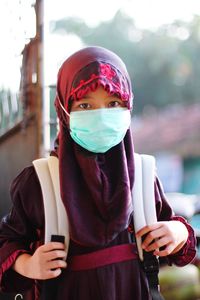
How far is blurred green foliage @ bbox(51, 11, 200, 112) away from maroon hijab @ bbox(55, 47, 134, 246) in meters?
8.47

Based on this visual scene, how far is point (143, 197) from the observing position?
125 centimetres

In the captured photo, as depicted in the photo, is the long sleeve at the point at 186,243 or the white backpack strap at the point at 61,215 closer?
the white backpack strap at the point at 61,215

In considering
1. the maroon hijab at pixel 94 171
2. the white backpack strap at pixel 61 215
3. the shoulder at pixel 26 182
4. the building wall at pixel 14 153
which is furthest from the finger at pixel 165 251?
the building wall at pixel 14 153

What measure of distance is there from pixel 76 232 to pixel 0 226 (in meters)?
0.23

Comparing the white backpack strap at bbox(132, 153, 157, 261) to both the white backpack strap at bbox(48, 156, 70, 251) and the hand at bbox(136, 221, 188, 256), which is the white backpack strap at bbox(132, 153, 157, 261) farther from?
the white backpack strap at bbox(48, 156, 70, 251)

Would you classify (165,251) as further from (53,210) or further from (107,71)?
(107,71)

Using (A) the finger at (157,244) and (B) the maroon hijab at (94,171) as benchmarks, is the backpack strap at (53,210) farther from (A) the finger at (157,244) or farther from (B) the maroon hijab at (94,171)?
(A) the finger at (157,244)

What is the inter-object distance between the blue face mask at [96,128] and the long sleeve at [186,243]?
201 millimetres

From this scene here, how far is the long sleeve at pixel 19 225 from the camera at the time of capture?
121 cm

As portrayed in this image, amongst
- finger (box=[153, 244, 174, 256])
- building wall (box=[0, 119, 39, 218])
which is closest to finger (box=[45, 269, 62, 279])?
finger (box=[153, 244, 174, 256])

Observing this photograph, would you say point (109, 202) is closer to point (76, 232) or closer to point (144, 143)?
point (76, 232)

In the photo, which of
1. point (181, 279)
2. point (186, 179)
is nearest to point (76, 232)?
point (181, 279)

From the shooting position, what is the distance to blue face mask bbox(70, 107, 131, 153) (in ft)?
4.00

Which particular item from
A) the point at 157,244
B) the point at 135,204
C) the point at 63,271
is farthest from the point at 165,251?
the point at 63,271
